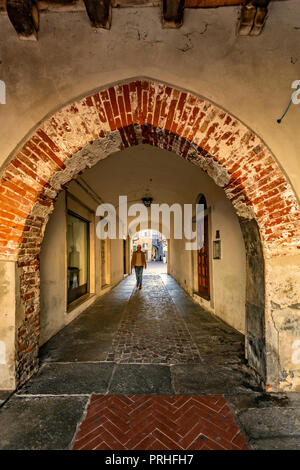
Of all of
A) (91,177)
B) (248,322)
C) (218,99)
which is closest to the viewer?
(218,99)

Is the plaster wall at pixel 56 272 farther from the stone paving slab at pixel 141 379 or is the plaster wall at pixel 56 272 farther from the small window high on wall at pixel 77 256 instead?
the stone paving slab at pixel 141 379

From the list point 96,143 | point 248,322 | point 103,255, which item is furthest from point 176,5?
point 103,255

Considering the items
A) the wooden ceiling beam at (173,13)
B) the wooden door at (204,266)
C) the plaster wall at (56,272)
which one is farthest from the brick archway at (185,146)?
the wooden door at (204,266)

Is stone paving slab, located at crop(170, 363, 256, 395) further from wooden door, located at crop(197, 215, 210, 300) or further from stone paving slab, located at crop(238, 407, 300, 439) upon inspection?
wooden door, located at crop(197, 215, 210, 300)

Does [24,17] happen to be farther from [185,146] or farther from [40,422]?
[40,422]

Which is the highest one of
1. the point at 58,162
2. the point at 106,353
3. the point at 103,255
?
the point at 58,162

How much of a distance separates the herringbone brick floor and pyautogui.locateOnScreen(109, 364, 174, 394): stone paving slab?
5.4 inches

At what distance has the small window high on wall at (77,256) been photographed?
6.00 m

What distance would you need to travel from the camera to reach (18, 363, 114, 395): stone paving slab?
275cm

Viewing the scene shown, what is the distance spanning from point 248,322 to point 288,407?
1.00 meters

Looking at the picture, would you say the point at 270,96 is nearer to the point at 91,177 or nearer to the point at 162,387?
the point at 162,387

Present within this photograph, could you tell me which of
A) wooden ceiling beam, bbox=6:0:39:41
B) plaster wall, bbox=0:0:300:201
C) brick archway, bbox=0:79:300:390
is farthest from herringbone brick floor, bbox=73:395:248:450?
wooden ceiling beam, bbox=6:0:39:41

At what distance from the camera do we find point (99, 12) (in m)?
2.75
